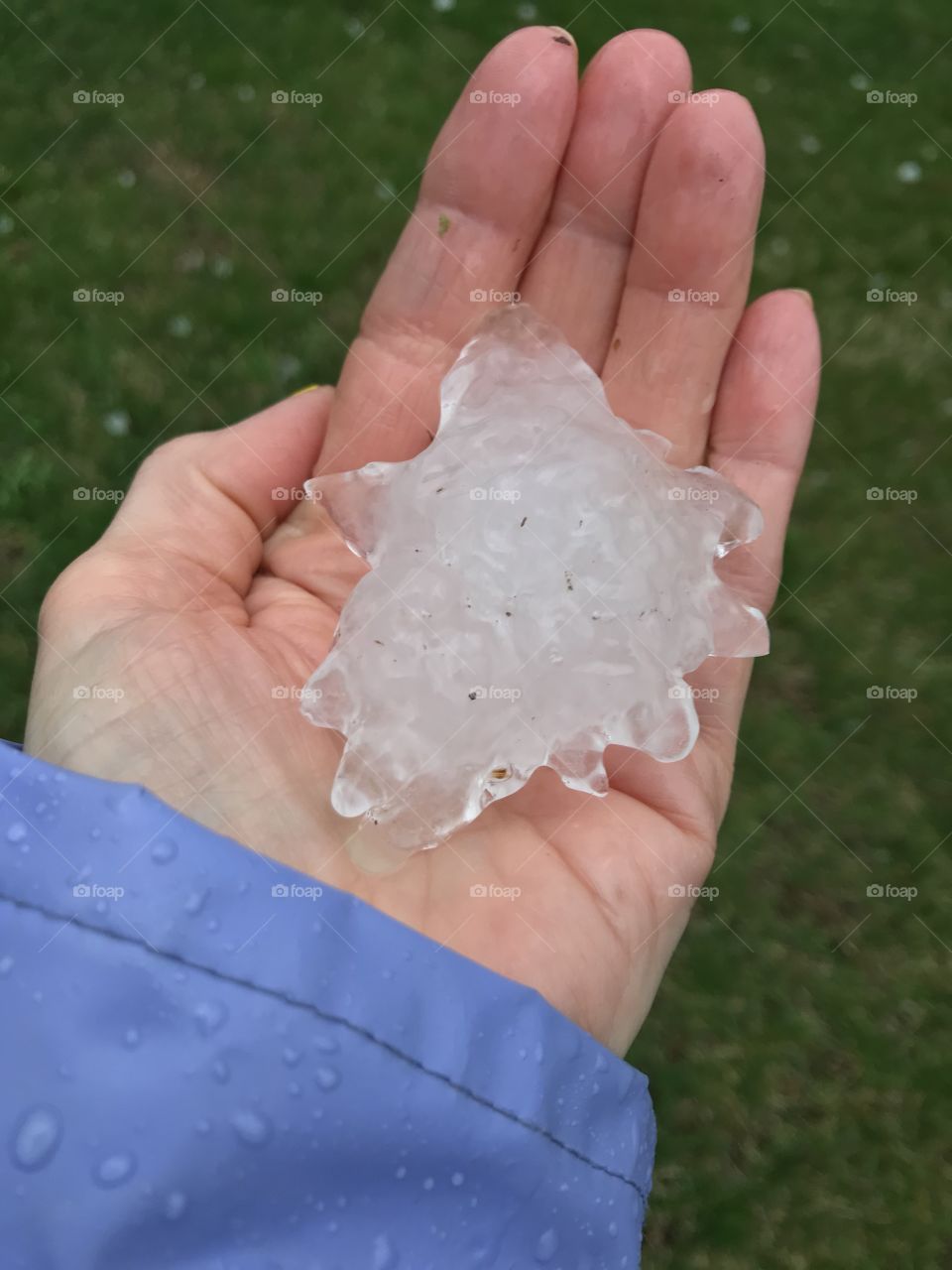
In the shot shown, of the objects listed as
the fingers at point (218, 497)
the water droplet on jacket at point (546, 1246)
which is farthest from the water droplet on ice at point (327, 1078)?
the fingers at point (218, 497)

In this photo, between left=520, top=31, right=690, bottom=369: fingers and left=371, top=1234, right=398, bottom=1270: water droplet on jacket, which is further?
left=520, top=31, right=690, bottom=369: fingers

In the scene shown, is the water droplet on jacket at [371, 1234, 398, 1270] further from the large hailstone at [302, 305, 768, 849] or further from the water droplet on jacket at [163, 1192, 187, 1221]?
the large hailstone at [302, 305, 768, 849]

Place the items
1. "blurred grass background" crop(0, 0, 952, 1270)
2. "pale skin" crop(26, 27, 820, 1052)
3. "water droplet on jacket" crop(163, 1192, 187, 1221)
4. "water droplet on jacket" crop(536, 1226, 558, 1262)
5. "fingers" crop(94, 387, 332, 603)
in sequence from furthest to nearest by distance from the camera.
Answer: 1. "blurred grass background" crop(0, 0, 952, 1270)
2. "fingers" crop(94, 387, 332, 603)
3. "pale skin" crop(26, 27, 820, 1052)
4. "water droplet on jacket" crop(536, 1226, 558, 1262)
5. "water droplet on jacket" crop(163, 1192, 187, 1221)

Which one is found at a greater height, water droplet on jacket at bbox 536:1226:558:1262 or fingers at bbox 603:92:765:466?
fingers at bbox 603:92:765:466

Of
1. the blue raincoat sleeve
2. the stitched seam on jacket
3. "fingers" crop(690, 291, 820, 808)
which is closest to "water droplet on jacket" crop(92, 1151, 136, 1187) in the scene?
the blue raincoat sleeve

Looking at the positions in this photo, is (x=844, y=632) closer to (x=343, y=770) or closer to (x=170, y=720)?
(x=343, y=770)

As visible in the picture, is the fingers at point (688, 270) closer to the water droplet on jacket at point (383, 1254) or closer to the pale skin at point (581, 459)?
the pale skin at point (581, 459)

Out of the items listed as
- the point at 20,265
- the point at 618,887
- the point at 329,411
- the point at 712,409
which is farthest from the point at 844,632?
the point at 20,265
